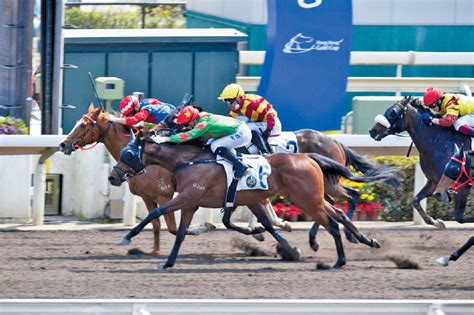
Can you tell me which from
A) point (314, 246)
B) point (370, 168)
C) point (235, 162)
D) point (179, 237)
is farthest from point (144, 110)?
point (370, 168)

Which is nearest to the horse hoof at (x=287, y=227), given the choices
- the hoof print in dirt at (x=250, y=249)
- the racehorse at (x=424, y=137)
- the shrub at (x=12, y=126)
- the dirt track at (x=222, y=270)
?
the dirt track at (x=222, y=270)

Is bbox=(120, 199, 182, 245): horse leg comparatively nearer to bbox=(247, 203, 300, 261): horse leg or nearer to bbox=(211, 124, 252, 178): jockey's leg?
bbox=(211, 124, 252, 178): jockey's leg

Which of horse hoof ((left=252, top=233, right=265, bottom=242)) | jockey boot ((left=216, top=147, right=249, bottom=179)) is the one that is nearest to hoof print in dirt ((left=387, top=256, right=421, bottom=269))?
jockey boot ((left=216, top=147, right=249, bottom=179))

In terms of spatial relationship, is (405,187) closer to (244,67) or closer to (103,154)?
(103,154)

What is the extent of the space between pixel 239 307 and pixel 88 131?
210 inches

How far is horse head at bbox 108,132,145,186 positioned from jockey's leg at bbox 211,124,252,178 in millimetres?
666

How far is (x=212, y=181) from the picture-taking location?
32.3 feet

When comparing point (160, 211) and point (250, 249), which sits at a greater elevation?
point (160, 211)

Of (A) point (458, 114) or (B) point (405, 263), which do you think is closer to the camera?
(B) point (405, 263)

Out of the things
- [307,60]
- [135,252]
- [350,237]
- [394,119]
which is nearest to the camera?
[135,252]

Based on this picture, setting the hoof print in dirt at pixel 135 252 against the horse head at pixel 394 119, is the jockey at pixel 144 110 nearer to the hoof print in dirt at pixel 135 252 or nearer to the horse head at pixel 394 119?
the hoof print in dirt at pixel 135 252

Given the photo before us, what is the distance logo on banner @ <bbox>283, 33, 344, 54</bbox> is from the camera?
1268 cm

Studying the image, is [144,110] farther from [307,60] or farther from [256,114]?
[307,60]

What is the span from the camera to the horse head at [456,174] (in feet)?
34.7
